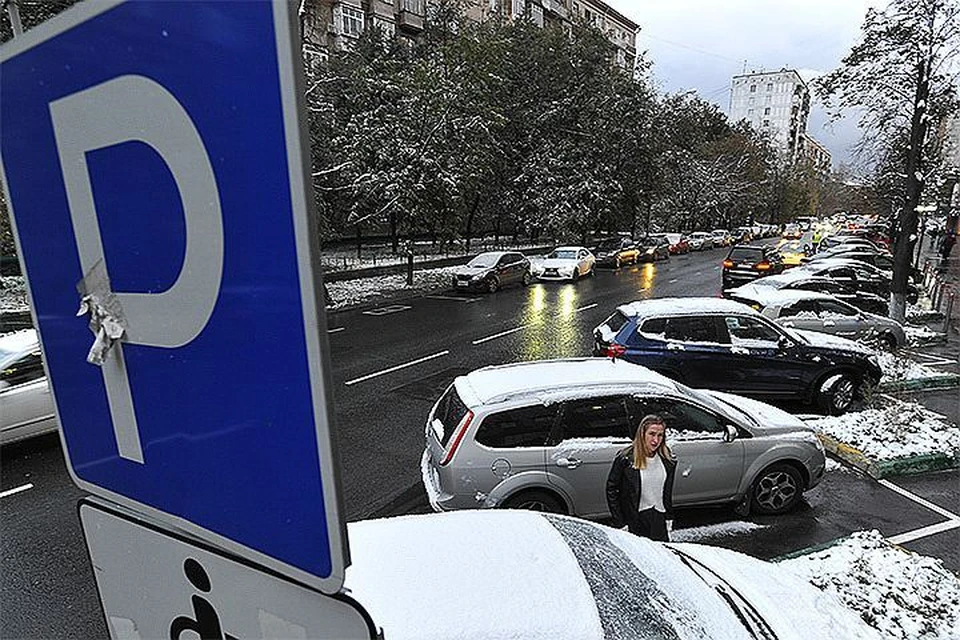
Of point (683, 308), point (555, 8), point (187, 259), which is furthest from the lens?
point (555, 8)

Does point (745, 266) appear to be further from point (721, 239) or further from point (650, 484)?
point (721, 239)

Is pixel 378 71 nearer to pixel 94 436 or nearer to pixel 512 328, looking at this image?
pixel 512 328

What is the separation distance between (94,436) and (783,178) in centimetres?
7921

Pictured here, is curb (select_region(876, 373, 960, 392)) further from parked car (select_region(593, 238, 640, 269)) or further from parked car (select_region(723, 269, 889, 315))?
parked car (select_region(593, 238, 640, 269))

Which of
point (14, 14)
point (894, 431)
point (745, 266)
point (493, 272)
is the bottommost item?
point (894, 431)

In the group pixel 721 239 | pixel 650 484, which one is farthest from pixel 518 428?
pixel 721 239

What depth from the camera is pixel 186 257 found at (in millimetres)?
980

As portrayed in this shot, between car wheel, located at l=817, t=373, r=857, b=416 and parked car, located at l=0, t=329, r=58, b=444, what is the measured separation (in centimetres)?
1085

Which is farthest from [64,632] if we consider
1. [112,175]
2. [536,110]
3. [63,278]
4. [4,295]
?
[536,110]

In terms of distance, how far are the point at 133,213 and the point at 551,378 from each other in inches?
214

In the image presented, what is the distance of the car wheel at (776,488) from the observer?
6305mm

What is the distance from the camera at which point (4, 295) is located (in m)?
16.0

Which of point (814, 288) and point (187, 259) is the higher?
point (187, 259)

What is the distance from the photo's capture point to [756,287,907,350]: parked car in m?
12.3
